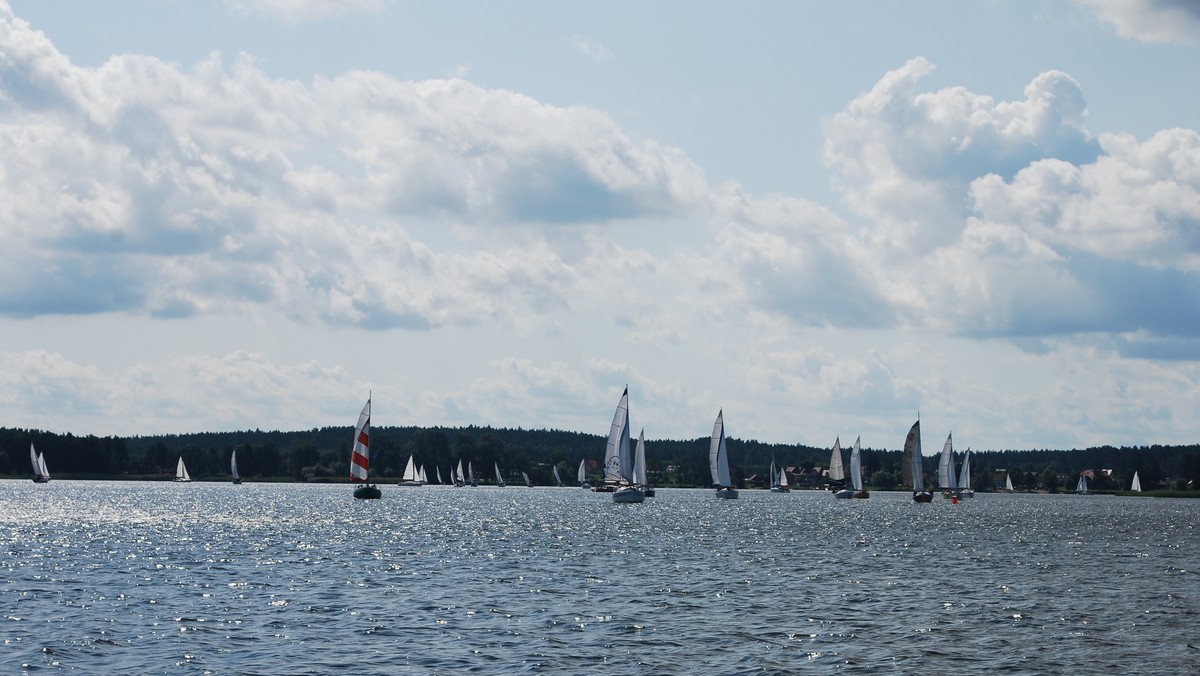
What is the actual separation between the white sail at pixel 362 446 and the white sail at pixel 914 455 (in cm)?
7741

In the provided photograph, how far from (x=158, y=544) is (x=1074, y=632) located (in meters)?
56.4

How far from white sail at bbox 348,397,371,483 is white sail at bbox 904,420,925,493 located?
254ft

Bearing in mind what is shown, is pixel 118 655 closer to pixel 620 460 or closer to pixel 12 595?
pixel 12 595

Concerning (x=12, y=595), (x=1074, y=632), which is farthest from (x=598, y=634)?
(x=12, y=595)

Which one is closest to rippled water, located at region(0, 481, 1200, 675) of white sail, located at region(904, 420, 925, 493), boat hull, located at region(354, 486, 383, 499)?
boat hull, located at region(354, 486, 383, 499)

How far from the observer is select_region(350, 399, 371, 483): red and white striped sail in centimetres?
13838

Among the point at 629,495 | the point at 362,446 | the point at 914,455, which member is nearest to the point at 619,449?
the point at 629,495

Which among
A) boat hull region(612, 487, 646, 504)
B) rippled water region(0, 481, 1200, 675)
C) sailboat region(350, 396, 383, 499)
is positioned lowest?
rippled water region(0, 481, 1200, 675)

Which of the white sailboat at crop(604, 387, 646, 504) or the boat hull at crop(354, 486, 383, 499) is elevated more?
the white sailboat at crop(604, 387, 646, 504)

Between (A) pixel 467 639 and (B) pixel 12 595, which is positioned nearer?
(A) pixel 467 639

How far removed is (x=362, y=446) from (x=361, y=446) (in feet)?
0.50

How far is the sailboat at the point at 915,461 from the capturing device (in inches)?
7057

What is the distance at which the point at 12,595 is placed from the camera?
163ft

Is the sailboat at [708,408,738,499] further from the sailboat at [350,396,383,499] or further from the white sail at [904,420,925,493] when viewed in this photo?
the sailboat at [350,396,383,499]
